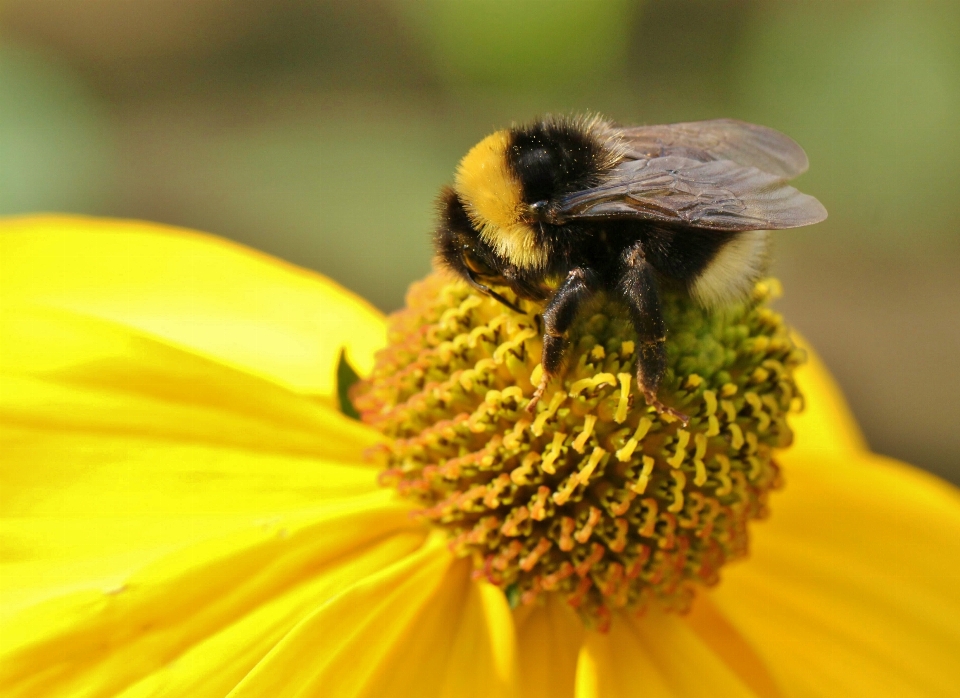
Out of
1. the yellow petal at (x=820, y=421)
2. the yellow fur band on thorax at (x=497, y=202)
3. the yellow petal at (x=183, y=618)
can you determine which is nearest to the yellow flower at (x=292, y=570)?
the yellow petal at (x=183, y=618)

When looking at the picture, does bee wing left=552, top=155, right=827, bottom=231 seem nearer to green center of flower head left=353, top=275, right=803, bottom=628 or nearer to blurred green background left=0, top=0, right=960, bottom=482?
green center of flower head left=353, top=275, right=803, bottom=628

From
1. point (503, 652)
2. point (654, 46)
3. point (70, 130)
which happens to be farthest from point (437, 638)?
point (654, 46)

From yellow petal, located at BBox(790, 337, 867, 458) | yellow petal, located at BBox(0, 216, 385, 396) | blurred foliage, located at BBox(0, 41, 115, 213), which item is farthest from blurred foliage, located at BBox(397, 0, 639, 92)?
yellow petal, located at BBox(0, 216, 385, 396)

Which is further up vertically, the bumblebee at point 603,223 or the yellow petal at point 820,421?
the bumblebee at point 603,223

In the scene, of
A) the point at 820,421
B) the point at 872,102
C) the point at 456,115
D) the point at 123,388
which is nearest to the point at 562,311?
the point at 123,388

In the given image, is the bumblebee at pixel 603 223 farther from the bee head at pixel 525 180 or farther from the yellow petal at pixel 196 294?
the yellow petal at pixel 196 294

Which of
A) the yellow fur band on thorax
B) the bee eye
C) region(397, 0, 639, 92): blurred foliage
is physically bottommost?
the bee eye

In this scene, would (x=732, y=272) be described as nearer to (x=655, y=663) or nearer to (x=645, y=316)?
(x=645, y=316)
